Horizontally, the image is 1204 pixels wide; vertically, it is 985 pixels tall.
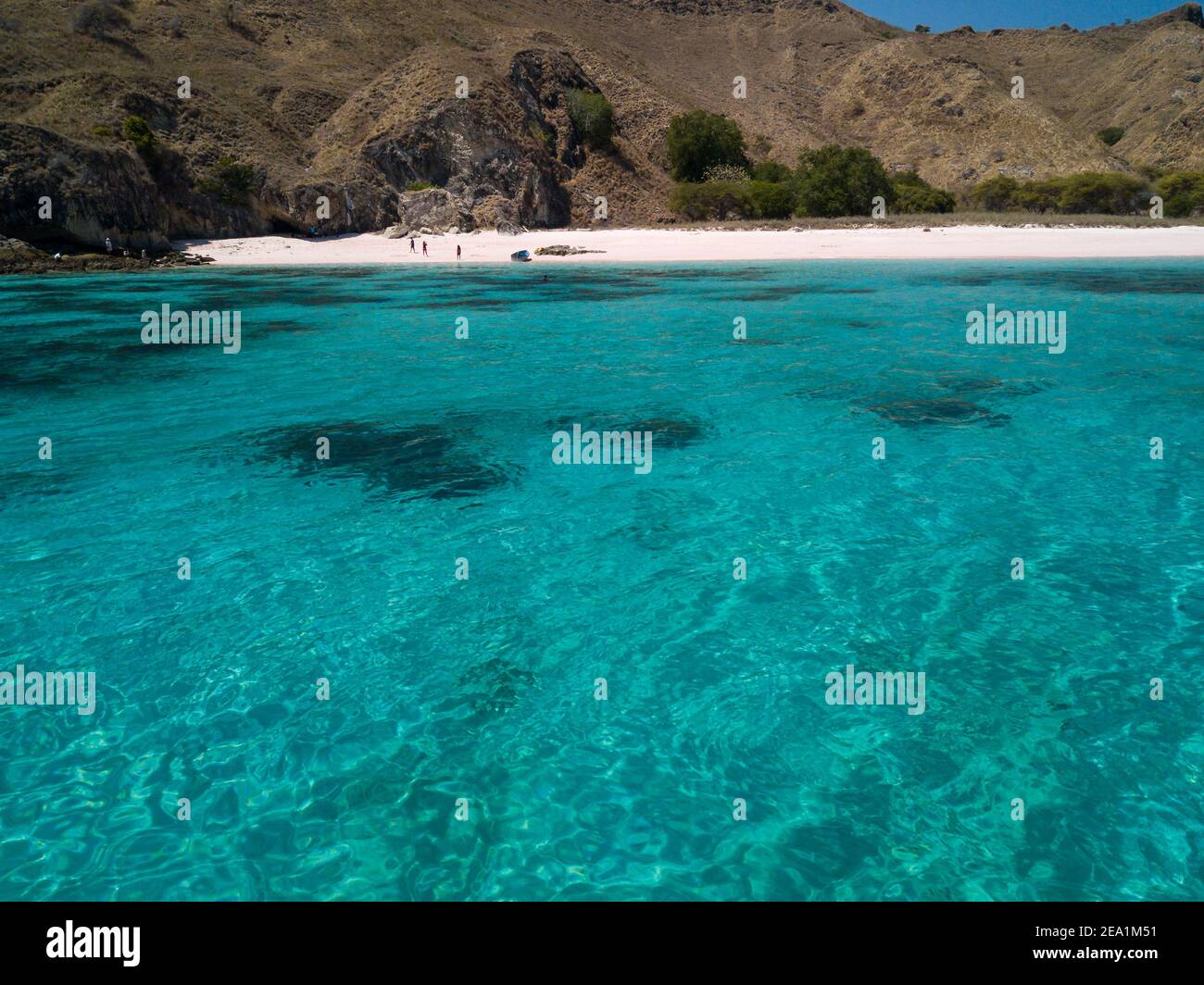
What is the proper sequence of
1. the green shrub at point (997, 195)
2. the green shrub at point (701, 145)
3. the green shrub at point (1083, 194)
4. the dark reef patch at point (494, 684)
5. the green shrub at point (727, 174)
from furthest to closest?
the green shrub at point (701, 145)
the green shrub at point (727, 174)
the green shrub at point (997, 195)
the green shrub at point (1083, 194)
the dark reef patch at point (494, 684)

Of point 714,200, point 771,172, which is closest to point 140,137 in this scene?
point 714,200

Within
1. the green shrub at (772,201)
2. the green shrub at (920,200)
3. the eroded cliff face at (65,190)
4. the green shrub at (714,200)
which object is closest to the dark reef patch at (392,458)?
the eroded cliff face at (65,190)

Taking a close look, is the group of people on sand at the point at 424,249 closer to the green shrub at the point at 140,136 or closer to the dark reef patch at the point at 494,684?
the green shrub at the point at 140,136

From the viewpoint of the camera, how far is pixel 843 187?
219ft

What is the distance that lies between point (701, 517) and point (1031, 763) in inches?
194

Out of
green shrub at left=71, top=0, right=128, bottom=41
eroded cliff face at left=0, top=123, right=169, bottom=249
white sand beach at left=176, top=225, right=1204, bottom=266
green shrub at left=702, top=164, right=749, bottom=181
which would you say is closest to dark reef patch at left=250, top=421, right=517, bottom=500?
white sand beach at left=176, top=225, right=1204, bottom=266

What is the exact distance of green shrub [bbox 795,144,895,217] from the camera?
66.4 metres

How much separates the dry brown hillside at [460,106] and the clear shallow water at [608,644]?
160 ft

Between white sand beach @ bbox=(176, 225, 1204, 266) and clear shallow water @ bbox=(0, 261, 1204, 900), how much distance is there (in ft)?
117

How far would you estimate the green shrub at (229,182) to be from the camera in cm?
5756

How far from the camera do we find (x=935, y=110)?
4045 inches

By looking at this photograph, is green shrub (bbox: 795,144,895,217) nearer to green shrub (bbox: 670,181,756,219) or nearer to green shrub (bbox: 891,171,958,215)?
green shrub (bbox: 891,171,958,215)

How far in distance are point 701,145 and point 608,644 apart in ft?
285
